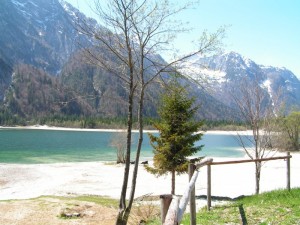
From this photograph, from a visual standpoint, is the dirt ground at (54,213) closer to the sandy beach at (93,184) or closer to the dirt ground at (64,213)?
the dirt ground at (64,213)

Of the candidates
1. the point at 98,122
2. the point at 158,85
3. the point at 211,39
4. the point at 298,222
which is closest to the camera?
the point at 298,222

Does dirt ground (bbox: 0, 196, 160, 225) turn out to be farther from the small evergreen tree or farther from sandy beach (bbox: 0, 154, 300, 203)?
sandy beach (bbox: 0, 154, 300, 203)

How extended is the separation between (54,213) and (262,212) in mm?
10219

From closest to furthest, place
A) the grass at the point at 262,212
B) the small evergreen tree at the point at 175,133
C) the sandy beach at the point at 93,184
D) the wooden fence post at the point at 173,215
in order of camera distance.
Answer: the wooden fence post at the point at 173,215 < the grass at the point at 262,212 < the small evergreen tree at the point at 175,133 < the sandy beach at the point at 93,184

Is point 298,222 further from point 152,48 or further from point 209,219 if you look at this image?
point 152,48

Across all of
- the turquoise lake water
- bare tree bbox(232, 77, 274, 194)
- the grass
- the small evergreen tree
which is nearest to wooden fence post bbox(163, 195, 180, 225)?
the grass

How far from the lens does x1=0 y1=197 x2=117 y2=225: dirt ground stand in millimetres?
15016

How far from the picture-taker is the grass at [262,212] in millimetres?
8172

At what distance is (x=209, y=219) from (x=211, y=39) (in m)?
4.98

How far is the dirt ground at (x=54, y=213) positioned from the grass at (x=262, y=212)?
6629mm

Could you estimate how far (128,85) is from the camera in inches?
465

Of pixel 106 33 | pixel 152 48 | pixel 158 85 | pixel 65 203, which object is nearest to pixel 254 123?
pixel 158 85

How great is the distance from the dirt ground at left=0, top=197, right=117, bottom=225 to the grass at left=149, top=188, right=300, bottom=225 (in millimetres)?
6629

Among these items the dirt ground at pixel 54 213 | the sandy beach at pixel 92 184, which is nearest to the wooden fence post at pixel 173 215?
the dirt ground at pixel 54 213
